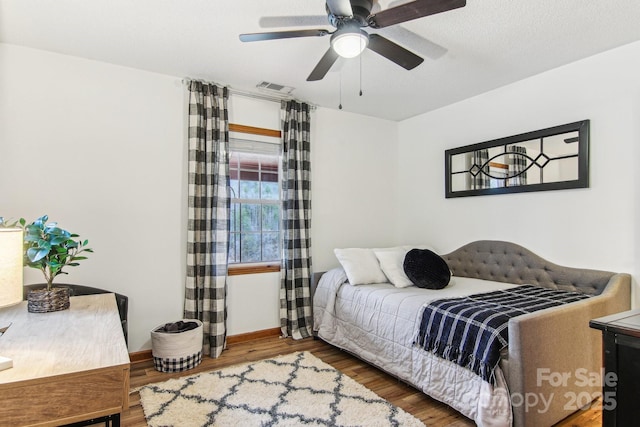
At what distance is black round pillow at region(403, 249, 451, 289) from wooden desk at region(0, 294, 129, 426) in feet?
7.65

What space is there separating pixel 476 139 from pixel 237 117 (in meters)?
2.46

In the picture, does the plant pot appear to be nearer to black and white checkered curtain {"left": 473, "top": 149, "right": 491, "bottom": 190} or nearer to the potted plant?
the potted plant

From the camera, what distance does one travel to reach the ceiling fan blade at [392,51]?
6.62 feet

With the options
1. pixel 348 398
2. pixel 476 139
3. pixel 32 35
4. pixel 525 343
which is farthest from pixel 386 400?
pixel 32 35

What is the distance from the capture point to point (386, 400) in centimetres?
236

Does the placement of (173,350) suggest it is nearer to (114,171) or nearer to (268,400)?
(268,400)

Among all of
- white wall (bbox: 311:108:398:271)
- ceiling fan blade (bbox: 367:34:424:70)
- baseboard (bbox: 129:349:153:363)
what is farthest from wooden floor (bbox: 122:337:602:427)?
ceiling fan blade (bbox: 367:34:424:70)

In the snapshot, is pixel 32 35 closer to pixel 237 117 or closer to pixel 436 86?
pixel 237 117

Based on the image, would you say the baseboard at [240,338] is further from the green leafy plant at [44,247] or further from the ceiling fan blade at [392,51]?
the ceiling fan blade at [392,51]

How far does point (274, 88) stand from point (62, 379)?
2977mm

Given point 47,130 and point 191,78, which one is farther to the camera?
point 191,78

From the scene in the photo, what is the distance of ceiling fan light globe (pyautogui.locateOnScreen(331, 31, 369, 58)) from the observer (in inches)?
74.6

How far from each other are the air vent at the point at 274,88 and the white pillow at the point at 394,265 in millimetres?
1859

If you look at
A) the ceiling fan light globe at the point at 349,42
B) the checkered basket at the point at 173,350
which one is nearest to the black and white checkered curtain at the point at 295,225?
the checkered basket at the point at 173,350
